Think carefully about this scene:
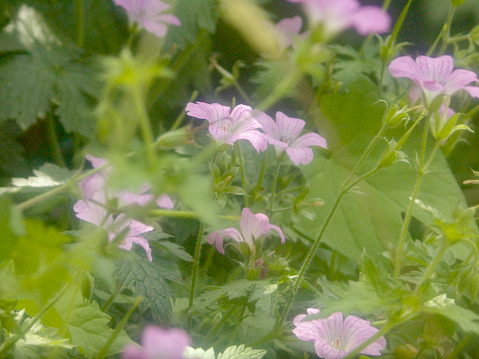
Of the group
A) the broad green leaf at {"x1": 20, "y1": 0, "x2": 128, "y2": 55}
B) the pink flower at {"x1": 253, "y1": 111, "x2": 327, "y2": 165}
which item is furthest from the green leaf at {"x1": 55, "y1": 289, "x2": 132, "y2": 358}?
the broad green leaf at {"x1": 20, "y1": 0, "x2": 128, "y2": 55}

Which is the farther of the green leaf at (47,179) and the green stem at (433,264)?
the green leaf at (47,179)

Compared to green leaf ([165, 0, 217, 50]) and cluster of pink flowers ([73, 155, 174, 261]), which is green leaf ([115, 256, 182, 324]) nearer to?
cluster of pink flowers ([73, 155, 174, 261])

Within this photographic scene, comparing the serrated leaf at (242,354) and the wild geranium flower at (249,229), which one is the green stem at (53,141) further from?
the serrated leaf at (242,354)

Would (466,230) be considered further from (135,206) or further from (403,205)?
(403,205)

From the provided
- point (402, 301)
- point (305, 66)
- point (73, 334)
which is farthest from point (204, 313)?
point (305, 66)

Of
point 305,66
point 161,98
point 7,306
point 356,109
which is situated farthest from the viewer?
point 161,98

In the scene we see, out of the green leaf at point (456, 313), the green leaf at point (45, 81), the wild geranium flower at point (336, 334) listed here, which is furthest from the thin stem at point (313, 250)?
the green leaf at point (45, 81)
